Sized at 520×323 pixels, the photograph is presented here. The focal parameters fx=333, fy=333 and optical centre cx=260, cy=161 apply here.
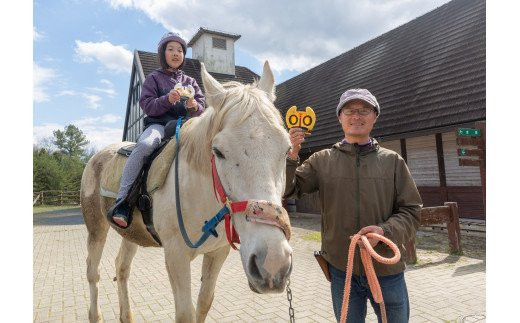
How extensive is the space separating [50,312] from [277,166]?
4.14 metres

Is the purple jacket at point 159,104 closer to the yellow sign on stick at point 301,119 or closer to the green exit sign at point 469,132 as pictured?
the yellow sign on stick at point 301,119

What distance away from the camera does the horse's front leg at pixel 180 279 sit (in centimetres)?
226

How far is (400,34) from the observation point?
13.7 meters

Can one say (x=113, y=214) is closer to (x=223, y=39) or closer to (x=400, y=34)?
(x=400, y=34)

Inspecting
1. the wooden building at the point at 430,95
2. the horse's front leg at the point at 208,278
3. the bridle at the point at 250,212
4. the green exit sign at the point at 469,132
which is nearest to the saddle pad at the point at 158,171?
→ the bridle at the point at 250,212

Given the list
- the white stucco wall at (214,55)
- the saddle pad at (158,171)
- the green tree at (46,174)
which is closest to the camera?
the saddle pad at (158,171)

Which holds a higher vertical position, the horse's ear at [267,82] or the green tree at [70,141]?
the green tree at [70,141]

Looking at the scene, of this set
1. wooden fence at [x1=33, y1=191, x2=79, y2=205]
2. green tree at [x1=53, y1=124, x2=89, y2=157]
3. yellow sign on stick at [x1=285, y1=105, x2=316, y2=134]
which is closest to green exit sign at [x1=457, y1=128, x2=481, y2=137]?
yellow sign on stick at [x1=285, y1=105, x2=316, y2=134]

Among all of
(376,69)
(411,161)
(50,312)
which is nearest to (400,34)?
(376,69)

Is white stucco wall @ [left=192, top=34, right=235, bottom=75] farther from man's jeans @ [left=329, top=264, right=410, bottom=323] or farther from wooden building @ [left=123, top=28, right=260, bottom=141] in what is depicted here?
man's jeans @ [left=329, top=264, right=410, bottom=323]

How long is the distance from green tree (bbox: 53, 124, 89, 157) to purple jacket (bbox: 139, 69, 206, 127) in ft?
201

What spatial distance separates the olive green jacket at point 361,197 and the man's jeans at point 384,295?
0.07m

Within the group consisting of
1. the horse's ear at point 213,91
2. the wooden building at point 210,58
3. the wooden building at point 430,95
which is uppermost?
the wooden building at point 210,58
